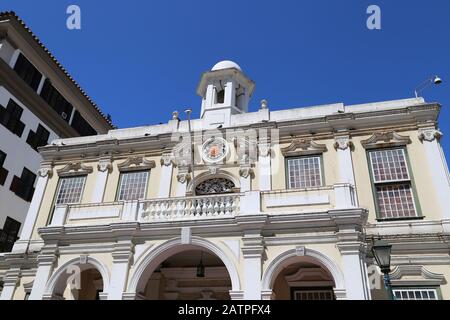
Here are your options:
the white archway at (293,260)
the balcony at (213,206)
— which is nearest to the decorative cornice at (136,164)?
the balcony at (213,206)

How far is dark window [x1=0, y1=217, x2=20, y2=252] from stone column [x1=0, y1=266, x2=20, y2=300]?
5982mm

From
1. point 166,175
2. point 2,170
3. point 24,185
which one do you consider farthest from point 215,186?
point 24,185

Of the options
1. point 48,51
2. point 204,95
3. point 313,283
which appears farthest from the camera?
point 48,51

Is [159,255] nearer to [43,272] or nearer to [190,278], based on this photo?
[190,278]

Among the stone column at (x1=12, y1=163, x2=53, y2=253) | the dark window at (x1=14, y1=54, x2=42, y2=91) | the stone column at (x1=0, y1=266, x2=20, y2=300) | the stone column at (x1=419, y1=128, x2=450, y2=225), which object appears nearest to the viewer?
the stone column at (x1=419, y1=128, x2=450, y2=225)

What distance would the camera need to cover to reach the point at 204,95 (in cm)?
2055

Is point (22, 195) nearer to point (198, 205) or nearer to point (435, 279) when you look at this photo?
point (198, 205)

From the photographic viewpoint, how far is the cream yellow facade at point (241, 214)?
432 inches

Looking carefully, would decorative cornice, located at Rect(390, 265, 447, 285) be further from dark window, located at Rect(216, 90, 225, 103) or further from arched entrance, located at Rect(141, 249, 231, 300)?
dark window, located at Rect(216, 90, 225, 103)

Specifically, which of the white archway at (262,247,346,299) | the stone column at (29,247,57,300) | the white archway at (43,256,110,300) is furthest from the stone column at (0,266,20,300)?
the white archway at (262,247,346,299)

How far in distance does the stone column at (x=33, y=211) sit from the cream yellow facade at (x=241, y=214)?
59 millimetres

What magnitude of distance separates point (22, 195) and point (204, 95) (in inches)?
491

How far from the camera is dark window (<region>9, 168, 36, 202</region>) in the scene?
22.4 m

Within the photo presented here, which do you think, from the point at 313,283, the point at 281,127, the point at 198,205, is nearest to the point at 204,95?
the point at 281,127
